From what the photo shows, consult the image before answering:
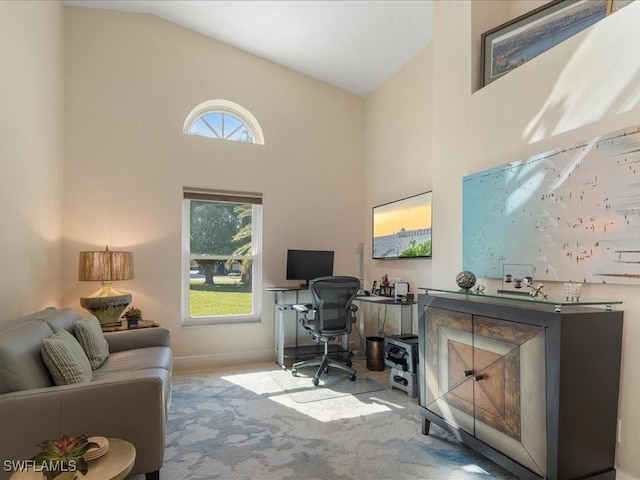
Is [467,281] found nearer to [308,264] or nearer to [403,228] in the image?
[403,228]

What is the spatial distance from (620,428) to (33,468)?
2720 mm

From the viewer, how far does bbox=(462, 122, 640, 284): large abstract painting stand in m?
1.90

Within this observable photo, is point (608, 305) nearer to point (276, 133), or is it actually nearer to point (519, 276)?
point (519, 276)

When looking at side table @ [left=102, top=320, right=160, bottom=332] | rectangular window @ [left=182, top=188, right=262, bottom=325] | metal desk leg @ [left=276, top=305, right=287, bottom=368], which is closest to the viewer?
side table @ [left=102, top=320, right=160, bottom=332]

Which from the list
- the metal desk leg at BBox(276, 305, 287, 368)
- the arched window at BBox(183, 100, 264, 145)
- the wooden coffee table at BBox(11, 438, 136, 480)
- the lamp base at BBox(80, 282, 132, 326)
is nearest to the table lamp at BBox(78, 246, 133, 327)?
the lamp base at BBox(80, 282, 132, 326)

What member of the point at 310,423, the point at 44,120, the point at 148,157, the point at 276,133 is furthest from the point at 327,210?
the point at 44,120

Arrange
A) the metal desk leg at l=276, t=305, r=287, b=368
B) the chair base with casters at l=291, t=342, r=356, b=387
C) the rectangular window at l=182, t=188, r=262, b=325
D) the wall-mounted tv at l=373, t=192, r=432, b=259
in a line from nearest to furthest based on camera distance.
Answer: the chair base with casters at l=291, t=342, r=356, b=387 → the wall-mounted tv at l=373, t=192, r=432, b=259 → the metal desk leg at l=276, t=305, r=287, b=368 → the rectangular window at l=182, t=188, r=262, b=325

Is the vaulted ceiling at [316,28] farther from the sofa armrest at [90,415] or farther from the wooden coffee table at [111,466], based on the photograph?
the wooden coffee table at [111,466]

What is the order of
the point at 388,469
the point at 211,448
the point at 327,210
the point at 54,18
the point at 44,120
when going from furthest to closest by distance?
the point at 327,210 → the point at 54,18 → the point at 44,120 → the point at 211,448 → the point at 388,469

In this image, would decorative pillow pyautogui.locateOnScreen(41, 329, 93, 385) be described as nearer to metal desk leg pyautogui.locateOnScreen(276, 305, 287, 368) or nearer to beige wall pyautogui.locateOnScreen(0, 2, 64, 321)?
beige wall pyautogui.locateOnScreen(0, 2, 64, 321)

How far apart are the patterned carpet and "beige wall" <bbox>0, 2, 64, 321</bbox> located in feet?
5.00

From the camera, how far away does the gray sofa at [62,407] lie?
65.9 inches

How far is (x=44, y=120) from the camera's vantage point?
325cm

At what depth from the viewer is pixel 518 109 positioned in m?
2.56
